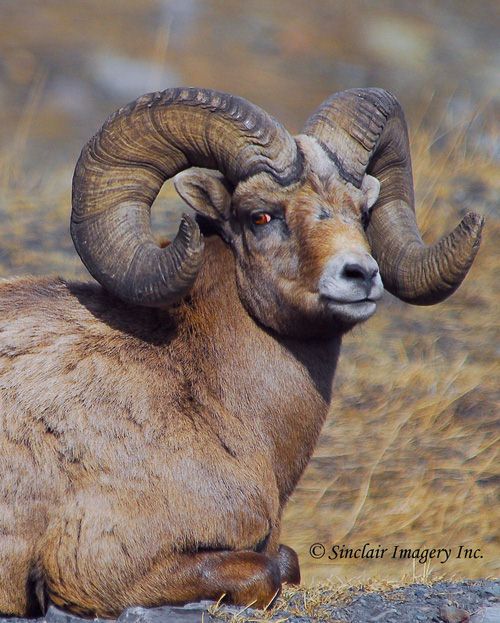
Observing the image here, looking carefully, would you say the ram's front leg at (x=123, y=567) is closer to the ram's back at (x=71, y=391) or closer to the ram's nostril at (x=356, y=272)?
the ram's back at (x=71, y=391)

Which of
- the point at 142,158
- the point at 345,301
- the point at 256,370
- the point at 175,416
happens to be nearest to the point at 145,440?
the point at 175,416

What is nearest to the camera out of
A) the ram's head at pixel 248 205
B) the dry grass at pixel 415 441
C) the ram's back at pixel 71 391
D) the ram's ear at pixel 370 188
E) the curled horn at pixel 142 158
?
the ram's back at pixel 71 391

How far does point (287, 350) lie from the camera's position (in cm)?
831

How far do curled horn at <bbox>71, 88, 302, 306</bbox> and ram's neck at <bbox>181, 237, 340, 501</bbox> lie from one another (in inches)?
19.0

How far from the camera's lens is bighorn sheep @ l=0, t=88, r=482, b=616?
24.7 feet

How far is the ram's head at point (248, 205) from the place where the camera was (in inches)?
307

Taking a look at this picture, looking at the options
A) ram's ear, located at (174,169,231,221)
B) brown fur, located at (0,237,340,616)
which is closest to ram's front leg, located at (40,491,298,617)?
brown fur, located at (0,237,340,616)

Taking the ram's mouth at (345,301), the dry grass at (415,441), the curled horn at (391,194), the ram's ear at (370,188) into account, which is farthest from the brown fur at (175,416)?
the dry grass at (415,441)

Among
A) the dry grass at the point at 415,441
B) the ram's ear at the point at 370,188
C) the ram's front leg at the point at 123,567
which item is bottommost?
the dry grass at the point at 415,441

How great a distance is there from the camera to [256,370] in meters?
8.23

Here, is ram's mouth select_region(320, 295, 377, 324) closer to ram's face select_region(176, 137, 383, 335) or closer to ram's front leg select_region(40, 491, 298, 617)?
ram's face select_region(176, 137, 383, 335)

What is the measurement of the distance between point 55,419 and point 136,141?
6.39 ft

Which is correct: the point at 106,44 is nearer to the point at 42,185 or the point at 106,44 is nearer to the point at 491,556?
the point at 42,185

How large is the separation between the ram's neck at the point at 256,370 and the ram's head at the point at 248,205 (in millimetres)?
163
